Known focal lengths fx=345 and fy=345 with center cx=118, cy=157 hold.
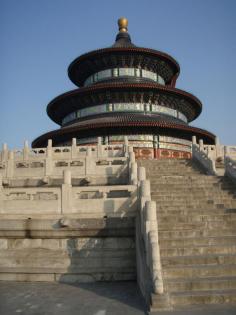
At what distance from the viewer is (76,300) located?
25.1 feet

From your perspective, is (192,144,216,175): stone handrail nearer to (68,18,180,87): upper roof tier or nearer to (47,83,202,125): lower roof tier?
(47,83,202,125): lower roof tier

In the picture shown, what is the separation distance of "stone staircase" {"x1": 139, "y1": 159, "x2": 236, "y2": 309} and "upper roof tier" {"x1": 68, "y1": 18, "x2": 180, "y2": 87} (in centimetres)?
2354

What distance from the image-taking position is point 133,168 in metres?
12.1

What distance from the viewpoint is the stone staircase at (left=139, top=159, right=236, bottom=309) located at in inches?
282

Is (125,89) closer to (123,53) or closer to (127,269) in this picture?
(123,53)

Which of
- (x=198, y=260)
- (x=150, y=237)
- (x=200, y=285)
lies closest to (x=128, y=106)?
(x=198, y=260)

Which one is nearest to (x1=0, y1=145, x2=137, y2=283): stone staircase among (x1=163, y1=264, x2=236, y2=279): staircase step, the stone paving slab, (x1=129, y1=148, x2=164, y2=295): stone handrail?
the stone paving slab

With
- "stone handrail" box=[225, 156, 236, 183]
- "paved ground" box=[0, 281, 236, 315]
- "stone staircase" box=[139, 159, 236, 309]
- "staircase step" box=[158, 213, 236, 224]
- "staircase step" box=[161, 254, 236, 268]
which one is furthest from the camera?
"stone handrail" box=[225, 156, 236, 183]

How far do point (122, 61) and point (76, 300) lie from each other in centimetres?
3021

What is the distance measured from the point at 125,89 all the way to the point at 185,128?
6.49 metres

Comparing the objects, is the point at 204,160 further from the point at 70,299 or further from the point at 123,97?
the point at 123,97

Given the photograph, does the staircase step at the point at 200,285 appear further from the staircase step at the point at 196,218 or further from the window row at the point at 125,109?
the window row at the point at 125,109

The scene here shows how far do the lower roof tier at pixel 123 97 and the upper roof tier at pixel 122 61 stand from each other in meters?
4.91

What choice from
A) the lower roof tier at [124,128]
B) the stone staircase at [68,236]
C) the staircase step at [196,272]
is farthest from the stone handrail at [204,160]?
the lower roof tier at [124,128]
